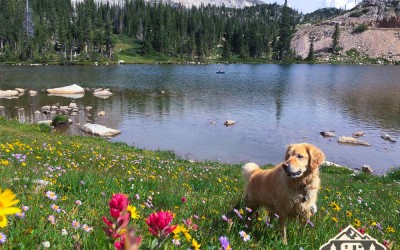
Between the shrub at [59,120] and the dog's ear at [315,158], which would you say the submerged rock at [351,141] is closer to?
the shrub at [59,120]

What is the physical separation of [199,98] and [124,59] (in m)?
108

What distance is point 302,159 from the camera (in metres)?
6.08

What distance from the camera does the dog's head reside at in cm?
583

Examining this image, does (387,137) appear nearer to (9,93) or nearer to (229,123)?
(229,123)

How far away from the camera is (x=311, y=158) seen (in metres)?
6.16

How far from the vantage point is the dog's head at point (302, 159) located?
5.83 meters

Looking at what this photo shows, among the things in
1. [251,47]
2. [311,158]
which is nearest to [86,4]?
[251,47]

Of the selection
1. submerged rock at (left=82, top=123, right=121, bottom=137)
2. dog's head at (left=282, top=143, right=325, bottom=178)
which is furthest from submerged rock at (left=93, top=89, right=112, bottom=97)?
dog's head at (left=282, top=143, right=325, bottom=178)

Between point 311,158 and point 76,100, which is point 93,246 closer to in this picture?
point 311,158

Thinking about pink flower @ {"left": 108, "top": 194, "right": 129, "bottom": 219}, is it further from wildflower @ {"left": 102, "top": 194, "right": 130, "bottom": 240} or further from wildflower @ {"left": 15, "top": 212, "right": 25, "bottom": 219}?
wildflower @ {"left": 15, "top": 212, "right": 25, "bottom": 219}

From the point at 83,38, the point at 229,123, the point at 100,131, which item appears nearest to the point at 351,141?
the point at 229,123

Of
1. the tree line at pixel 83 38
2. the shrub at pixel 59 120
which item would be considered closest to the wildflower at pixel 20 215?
the shrub at pixel 59 120

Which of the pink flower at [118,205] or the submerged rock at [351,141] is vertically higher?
the pink flower at [118,205]

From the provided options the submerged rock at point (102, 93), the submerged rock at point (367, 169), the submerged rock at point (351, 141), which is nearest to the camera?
the submerged rock at point (367, 169)
